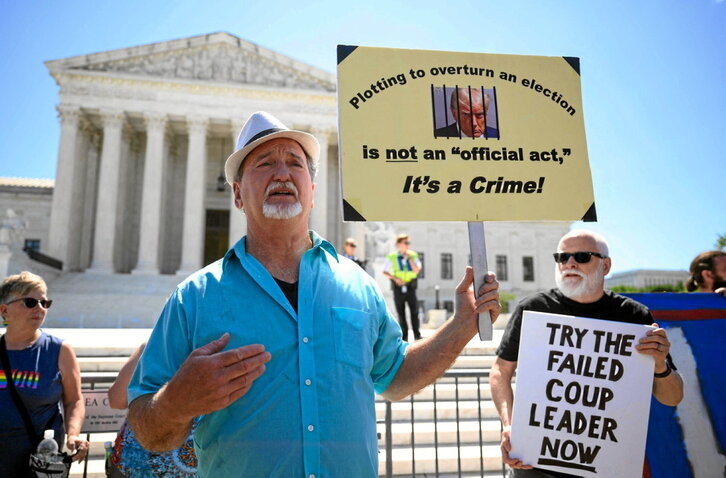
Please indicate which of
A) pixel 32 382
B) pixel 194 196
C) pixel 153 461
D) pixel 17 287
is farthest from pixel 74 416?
pixel 194 196

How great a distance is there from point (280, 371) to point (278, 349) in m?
0.08

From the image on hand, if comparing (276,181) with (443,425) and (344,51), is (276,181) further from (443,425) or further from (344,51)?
(443,425)

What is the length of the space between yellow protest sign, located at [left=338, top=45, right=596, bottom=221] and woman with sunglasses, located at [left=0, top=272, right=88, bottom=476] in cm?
265

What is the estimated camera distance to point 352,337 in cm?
188

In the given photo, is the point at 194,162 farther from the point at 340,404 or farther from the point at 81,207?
the point at 340,404

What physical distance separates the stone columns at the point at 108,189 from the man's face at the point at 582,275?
27.6 meters

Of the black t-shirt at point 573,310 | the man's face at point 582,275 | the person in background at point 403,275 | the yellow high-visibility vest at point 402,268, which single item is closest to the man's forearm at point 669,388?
the black t-shirt at point 573,310

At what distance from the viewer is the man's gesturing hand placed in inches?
54.9

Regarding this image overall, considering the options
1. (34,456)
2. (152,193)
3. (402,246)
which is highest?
(152,193)

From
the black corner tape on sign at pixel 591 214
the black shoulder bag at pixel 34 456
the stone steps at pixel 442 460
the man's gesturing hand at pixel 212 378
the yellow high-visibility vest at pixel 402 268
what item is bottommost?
the stone steps at pixel 442 460

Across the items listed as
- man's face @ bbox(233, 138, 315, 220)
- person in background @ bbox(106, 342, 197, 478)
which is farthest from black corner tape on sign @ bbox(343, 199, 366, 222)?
person in background @ bbox(106, 342, 197, 478)

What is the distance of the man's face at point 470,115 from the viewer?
2289 millimetres

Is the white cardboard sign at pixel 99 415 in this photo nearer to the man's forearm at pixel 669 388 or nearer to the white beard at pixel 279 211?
the white beard at pixel 279 211

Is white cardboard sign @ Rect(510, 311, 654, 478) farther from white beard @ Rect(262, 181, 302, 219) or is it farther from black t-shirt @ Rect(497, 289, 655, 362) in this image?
white beard @ Rect(262, 181, 302, 219)
